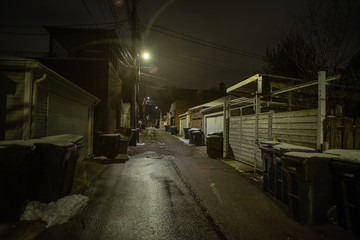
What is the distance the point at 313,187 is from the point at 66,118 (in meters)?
7.35

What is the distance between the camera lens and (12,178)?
2.87 m

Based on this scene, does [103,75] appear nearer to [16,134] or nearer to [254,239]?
[16,134]

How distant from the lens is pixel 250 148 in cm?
688

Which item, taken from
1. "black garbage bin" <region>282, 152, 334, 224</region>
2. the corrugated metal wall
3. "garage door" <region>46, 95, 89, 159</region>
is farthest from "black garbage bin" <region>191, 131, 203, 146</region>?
"black garbage bin" <region>282, 152, 334, 224</region>

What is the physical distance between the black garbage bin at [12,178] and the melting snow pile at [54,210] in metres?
0.17

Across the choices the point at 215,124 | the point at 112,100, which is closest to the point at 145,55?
the point at 112,100

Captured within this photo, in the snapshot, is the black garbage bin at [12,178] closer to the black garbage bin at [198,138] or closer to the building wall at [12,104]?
the building wall at [12,104]

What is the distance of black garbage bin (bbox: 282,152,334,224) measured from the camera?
2.85 metres

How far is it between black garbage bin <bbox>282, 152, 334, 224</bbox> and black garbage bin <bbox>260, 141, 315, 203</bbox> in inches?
24.0

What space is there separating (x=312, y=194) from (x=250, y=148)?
161 inches

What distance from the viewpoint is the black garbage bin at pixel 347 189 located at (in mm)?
2500

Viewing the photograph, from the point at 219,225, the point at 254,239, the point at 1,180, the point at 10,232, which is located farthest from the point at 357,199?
the point at 1,180

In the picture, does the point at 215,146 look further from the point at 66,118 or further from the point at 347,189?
the point at 66,118

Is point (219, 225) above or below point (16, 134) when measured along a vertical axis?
A: below
